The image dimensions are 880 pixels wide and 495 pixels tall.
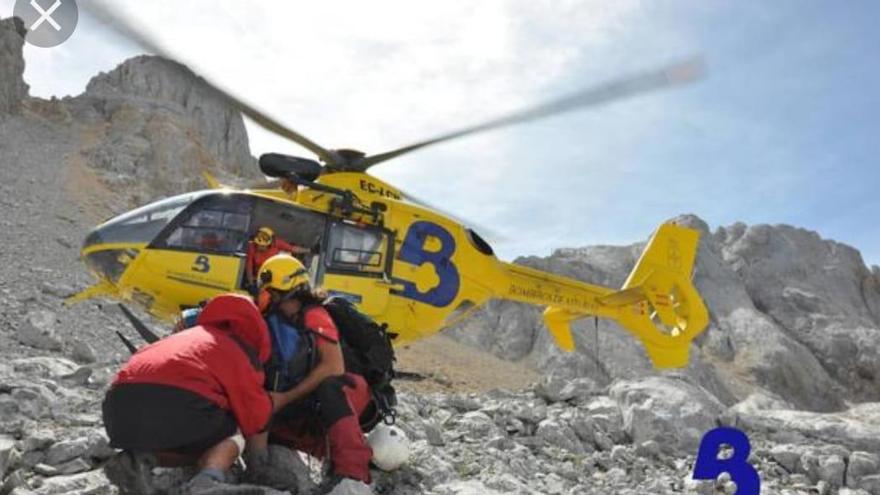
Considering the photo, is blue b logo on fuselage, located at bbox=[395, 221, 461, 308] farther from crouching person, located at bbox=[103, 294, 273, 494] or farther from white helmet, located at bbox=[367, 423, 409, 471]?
crouching person, located at bbox=[103, 294, 273, 494]

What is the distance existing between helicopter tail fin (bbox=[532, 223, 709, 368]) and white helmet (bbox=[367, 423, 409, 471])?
7598 mm

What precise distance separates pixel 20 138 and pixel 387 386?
3591 cm

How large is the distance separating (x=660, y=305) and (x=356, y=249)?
272 inches

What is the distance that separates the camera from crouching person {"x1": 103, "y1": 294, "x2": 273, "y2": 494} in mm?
4020

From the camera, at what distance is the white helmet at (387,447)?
5.25 meters

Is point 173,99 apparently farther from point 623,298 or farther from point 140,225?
point 140,225

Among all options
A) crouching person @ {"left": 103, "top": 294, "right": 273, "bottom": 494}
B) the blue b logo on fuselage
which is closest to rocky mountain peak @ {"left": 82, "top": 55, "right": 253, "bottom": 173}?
the blue b logo on fuselage

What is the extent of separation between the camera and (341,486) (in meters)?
4.29

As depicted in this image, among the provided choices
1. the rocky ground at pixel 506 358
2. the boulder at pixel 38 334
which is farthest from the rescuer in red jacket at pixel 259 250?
the boulder at pixel 38 334

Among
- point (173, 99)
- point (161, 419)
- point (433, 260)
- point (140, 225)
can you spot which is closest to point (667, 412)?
point (433, 260)

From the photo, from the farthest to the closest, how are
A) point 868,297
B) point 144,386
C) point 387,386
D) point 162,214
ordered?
point 868,297 → point 162,214 → point 387,386 → point 144,386

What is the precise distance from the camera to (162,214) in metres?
8.84

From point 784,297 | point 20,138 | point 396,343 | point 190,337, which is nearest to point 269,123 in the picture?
point 396,343

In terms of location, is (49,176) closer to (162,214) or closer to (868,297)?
(162,214)
